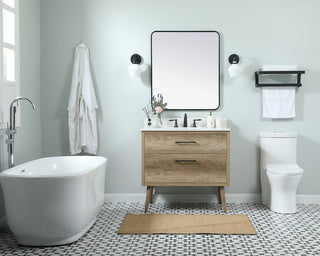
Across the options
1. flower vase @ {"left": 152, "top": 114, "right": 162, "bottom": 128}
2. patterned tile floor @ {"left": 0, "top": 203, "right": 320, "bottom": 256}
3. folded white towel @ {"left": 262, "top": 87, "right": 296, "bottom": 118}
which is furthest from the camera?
folded white towel @ {"left": 262, "top": 87, "right": 296, "bottom": 118}

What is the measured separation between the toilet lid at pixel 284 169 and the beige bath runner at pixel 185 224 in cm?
56

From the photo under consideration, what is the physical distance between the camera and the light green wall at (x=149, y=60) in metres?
3.63

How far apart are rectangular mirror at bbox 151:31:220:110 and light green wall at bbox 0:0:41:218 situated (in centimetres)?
132

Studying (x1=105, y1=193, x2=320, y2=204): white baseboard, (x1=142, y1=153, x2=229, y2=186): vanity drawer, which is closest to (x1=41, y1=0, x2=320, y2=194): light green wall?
(x1=105, y1=193, x2=320, y2=204): white baseboard

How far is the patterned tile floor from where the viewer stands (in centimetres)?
239

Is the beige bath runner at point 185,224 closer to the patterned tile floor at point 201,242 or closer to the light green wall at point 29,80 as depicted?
the patterned tile floor at point 201,242

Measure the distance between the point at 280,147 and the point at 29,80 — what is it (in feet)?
9.29

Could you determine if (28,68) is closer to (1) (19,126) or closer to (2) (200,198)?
(1) (19,126)

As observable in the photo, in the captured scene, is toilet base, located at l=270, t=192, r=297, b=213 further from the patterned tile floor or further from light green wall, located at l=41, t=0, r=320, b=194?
light green wall, located at l=41, t=0, r=320, b=194

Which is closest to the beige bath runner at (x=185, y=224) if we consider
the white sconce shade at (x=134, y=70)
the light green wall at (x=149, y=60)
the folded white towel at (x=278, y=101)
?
the light green wall at (x=149, y=60)

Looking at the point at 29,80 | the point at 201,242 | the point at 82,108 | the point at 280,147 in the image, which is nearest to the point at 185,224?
the point at 201,242

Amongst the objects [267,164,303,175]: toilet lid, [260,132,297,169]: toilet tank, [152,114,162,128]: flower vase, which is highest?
[152,114,162,128]: flower vase

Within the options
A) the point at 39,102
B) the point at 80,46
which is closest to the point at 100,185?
the point at 39,102

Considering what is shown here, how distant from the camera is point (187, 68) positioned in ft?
12.0
